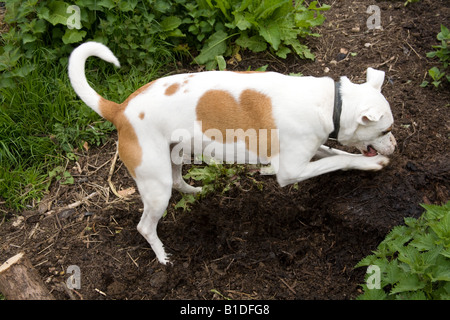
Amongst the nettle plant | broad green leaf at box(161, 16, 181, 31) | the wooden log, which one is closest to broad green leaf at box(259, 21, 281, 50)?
the nettle plant

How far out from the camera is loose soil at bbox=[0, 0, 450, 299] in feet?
11.6

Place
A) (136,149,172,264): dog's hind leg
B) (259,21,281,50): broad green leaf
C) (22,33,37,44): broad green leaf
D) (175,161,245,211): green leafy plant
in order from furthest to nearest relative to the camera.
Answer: (259,21,281,50): broad green leaf → (22,33,37,44): broad green leaf → (175,161,245,211): green leafy plant → (136,149,172,264): dog's hind leg

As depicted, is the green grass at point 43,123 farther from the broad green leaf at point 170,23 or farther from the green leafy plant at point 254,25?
the green leafy plant at point 254,25

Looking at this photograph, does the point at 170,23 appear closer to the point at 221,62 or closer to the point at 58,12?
the point at 221,62

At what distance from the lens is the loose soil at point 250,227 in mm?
3547

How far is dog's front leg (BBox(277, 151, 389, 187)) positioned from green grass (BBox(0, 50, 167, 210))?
228 centimetres

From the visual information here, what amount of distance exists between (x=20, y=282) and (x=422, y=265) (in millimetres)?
2665

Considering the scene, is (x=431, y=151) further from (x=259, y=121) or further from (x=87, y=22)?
(x=87, y=22)

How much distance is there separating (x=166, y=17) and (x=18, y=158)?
7.23ft

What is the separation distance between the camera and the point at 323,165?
3.52 metres

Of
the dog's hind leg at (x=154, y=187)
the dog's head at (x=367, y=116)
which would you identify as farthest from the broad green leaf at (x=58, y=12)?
the dog's head at (x=367, y=116)

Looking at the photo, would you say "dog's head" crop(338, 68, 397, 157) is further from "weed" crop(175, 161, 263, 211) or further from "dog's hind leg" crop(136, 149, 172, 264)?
"dog's hind leg" crop(136, 149, 172, 264)

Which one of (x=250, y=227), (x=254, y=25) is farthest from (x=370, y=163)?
(x=254, y=25)
